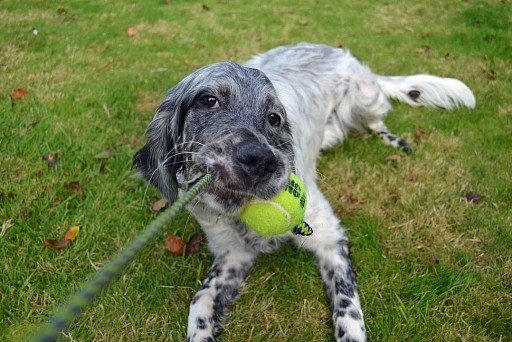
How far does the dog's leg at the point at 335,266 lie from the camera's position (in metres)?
2.29

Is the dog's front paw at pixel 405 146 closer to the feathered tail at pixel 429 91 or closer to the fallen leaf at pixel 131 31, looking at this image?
the feathered tail at pixel 429 91

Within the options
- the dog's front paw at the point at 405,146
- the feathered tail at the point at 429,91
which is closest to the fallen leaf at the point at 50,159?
the dog's front paw at the point at 405,146

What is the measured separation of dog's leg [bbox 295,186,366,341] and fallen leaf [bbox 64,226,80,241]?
1.37 metres

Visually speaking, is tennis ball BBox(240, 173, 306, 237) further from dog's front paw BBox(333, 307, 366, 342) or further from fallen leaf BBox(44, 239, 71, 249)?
fallen leaf BBox(44, 239, 71, 249)

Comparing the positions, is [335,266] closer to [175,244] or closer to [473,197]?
[175,244]

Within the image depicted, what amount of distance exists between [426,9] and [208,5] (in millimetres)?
3699

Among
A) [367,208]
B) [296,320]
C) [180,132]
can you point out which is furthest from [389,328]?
[180,132]

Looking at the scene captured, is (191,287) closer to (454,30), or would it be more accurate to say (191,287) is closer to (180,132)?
(180,132)

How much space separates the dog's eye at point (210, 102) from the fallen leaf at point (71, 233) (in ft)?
3.98

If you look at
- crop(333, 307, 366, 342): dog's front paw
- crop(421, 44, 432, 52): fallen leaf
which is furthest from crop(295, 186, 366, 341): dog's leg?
crop(421, 44, 432, 52): fallen leaf

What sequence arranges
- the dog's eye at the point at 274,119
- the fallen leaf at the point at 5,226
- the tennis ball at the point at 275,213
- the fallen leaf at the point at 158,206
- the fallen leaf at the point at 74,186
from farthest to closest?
1. the fallen leaf at the point at 74,186
2. the fallen leaf at the point at 158,206
3. the fallen leaf at the point at 5,226
4. the dog's eye at the point at 274,119
5. the tennis ball at the point at 275,213

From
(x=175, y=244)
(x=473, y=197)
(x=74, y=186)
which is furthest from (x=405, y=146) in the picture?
(x=74, y=186)

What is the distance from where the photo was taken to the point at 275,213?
1.99m

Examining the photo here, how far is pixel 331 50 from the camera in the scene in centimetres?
463
